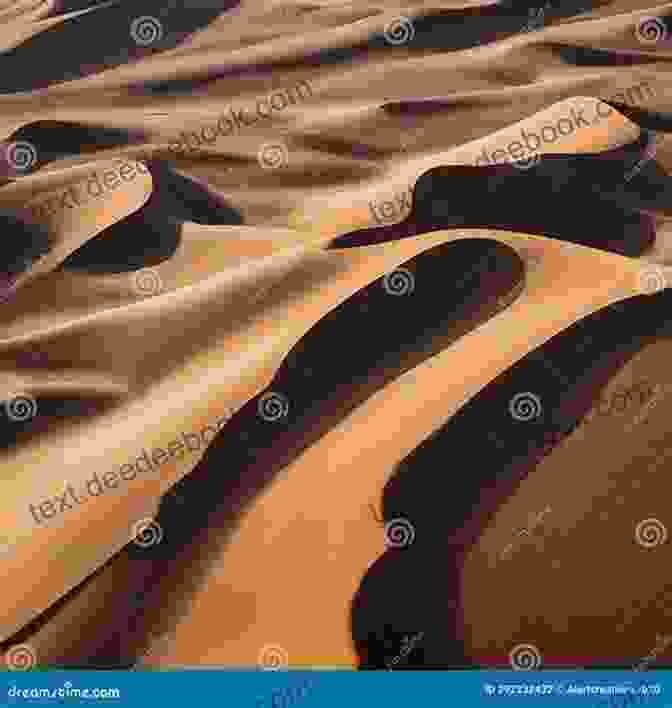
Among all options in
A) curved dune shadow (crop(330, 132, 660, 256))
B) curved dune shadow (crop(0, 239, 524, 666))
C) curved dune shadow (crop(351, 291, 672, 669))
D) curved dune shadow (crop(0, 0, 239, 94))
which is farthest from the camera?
curved dune shadow (crop(0, 0, 239, 94))

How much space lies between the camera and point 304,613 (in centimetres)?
462

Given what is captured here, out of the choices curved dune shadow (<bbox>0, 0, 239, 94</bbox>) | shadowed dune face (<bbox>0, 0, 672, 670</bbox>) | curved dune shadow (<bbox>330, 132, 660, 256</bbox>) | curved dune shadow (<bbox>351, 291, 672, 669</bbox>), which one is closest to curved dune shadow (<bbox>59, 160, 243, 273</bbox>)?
shadowed dune face (<bbox>0, 0, 672, 670</bbox>)

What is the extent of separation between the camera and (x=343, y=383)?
5.60 meters

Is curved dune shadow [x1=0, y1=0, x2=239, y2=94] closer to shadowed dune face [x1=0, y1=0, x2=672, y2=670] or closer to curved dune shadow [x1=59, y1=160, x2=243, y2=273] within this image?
shadowed dune face [x1=0, y1=0, x2=672, y2=670]

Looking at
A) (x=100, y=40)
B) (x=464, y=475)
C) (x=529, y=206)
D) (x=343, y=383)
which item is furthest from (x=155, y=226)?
(x=100, y=40)

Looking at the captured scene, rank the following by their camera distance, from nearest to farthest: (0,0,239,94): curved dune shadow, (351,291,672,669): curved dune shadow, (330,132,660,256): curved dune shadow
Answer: (351,291,672,669): curved dune shadow
(330,132,660,256): curved dune shadow
(0,0,239,94): curved dune shadow

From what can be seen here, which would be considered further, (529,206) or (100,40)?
(100,40)

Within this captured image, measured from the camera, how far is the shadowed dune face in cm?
462

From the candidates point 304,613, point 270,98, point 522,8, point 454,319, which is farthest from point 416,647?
point 522,8

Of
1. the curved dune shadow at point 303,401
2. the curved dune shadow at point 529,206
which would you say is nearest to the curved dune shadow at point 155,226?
the curved dune shadow at point 529,206

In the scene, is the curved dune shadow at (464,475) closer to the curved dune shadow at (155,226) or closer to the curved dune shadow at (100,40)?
the curved dune shadow at (155,226)

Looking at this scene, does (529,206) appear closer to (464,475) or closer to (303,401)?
(303,401)

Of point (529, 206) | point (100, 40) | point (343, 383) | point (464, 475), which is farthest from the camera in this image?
point (100, 40)

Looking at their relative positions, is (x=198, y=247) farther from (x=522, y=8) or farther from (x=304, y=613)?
(x=522, y=8)
